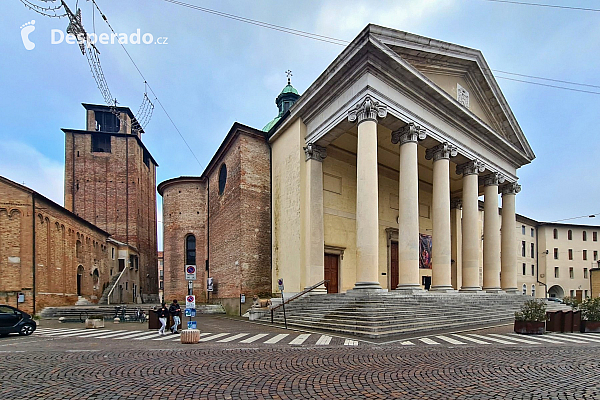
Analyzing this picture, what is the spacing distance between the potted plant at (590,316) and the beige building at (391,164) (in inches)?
215

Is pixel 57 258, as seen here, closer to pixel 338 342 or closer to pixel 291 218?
pixel 291 218

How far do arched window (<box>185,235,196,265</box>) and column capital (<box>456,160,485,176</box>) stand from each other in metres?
21.2

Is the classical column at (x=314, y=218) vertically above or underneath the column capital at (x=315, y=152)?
underneath

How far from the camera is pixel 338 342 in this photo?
34.4 ft

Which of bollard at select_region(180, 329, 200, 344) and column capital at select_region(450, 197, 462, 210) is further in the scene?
column capital at select_region(450, 197, 462, 210)

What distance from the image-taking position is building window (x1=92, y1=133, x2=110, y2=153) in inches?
1548

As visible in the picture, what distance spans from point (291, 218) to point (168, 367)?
13544mm

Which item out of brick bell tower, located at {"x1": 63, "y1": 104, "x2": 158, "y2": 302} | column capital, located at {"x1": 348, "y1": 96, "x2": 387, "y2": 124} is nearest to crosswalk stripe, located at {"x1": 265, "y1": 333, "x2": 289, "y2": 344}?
column capital, located at {"x1": 348, "y1": 96, "x2": 387, "y2": 124}

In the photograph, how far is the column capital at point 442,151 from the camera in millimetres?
18953

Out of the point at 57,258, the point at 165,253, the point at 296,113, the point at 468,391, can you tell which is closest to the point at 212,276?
the point at 165,253

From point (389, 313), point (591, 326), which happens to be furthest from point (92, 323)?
point (591, 326)

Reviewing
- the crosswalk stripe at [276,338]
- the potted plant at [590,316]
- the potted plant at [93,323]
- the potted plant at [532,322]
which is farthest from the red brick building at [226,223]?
the potted plant at [590,316]

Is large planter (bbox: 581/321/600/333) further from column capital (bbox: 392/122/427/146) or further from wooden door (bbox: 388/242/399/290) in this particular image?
wooden door (bbox: 388/242/399/290)

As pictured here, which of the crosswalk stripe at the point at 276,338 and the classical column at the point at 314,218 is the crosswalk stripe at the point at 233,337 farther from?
the classical column at the point at 314,218
